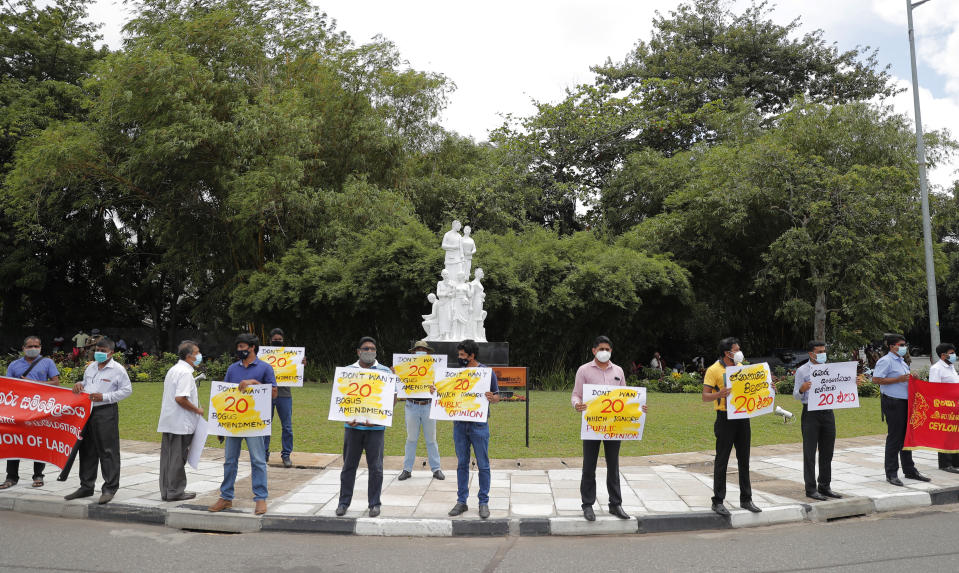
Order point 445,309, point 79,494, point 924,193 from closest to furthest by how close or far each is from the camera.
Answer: point 79,494 < point 924,193 < point 445,309

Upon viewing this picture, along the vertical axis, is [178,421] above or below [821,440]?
above

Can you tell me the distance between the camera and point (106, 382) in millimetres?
7434

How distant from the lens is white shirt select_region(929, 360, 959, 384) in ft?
28.9

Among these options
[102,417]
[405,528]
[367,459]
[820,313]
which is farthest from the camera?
[820,313]

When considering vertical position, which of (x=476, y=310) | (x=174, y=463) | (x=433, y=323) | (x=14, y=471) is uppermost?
(x=476, y=310)

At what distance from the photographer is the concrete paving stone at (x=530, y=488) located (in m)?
7.87

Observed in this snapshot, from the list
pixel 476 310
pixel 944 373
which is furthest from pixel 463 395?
pixel 476 310

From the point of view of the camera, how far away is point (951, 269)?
43.8 meters

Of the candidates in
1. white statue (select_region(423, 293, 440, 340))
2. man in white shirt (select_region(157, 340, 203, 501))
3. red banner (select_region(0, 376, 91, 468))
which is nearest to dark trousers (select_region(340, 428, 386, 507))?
man in white shirt (select_region(157, 340, 203, 501))

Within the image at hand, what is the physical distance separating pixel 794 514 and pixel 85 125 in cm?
2595

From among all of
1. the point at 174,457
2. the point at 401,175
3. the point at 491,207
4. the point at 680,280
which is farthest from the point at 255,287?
the point at 174,457

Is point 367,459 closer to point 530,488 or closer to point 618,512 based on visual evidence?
point 530,488

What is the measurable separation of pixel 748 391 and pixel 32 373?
8.23m

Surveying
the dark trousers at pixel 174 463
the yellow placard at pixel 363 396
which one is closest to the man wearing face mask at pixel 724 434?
the yellow placard at pixel 363 396
